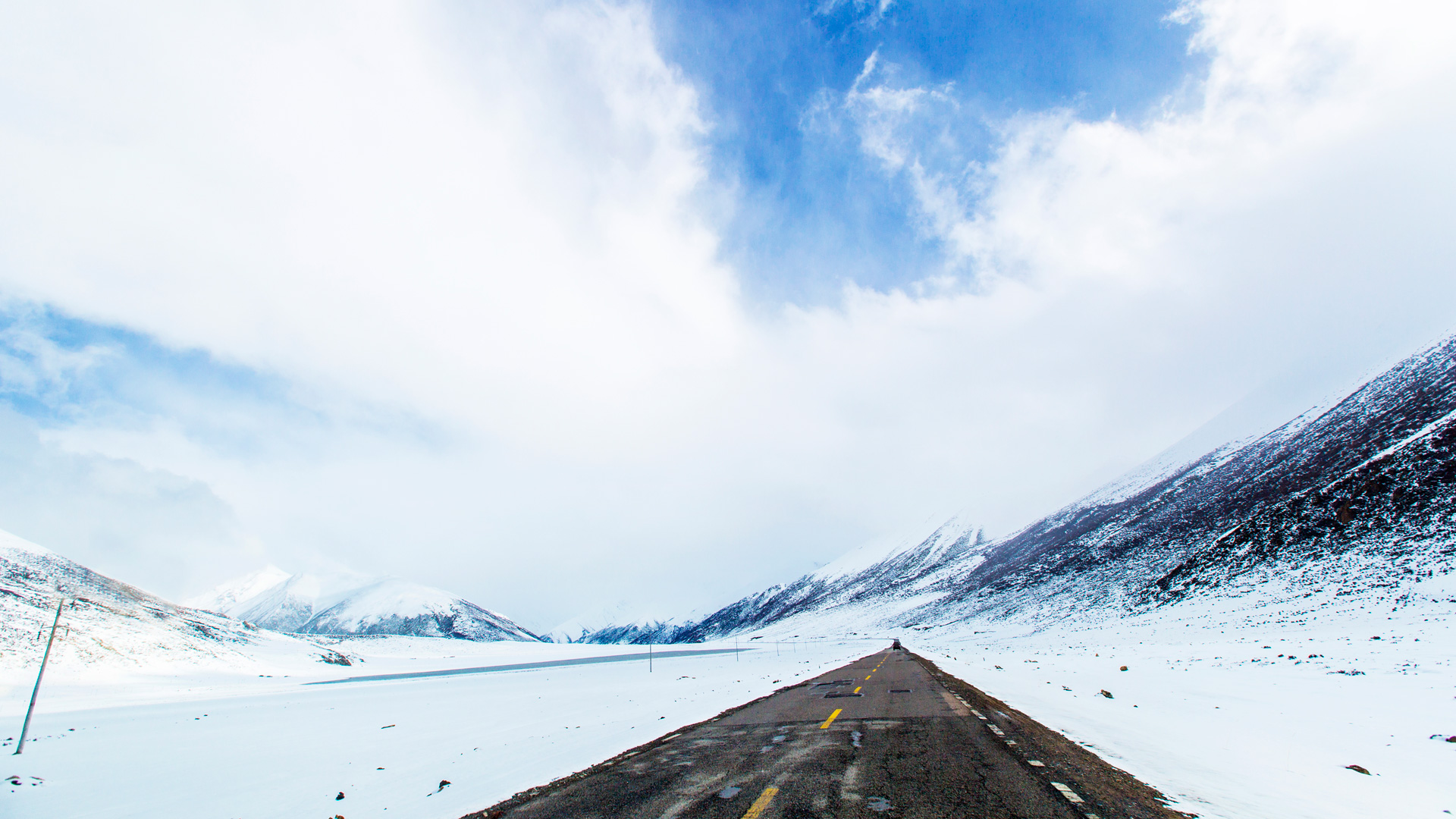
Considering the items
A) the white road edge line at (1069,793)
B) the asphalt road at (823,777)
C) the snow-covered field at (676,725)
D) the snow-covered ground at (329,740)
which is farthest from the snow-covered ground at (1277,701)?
the snow-covered ground at (329,740)

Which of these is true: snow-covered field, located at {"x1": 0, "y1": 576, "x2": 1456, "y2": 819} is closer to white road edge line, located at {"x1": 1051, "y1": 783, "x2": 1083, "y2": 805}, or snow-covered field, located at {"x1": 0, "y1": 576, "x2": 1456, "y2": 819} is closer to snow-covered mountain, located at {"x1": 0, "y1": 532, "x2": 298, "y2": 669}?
white road edge line, located at {"x1": 1051, "y1": 783, "x2": 1083, "y2": 805}

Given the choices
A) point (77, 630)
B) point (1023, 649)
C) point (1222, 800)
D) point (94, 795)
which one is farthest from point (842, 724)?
point (77, 630)

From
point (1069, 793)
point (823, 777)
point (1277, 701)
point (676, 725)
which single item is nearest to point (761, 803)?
point (823, 777)

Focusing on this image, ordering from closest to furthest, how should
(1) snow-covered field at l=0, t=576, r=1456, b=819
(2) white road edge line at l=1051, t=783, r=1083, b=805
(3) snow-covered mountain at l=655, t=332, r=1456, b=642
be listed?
(2) white road edge line at l=1051, t=783, r=1083, b=805 → (1) snow-covered field at l=0, t=576, r=1456, b=819 → (3) snow-covered mountain at l=655, t=332, r=1456, b=642

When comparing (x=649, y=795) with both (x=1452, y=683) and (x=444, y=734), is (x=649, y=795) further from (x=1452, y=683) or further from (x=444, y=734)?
(x=1452, y=683)

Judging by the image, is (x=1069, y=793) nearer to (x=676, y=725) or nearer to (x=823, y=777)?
(x=823, y=777)

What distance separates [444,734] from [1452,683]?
103 feet

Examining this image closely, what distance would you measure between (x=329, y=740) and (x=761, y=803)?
1740cm

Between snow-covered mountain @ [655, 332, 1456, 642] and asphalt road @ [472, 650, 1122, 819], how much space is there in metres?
43.9

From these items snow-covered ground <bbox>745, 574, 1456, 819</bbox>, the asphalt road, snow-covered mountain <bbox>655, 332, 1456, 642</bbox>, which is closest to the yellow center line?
the asphalt road

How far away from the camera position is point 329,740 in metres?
17.8

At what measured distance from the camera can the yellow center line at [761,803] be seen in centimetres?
654

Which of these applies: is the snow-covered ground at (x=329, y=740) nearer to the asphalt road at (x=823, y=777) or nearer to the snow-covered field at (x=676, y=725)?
the snow-covered field at (x=676, y=725)

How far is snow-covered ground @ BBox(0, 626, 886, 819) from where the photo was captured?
10.6 metres
